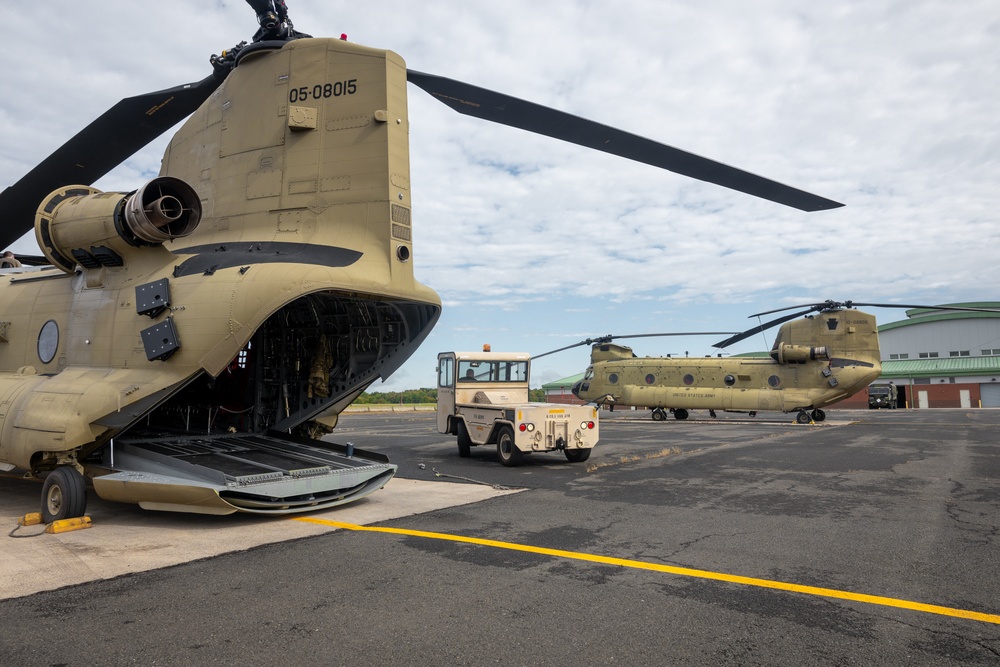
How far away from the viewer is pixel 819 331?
2509 centimetres

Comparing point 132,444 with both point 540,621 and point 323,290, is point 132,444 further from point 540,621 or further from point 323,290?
point 540,621

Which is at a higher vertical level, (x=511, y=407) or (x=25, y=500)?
(x=511, y=407)

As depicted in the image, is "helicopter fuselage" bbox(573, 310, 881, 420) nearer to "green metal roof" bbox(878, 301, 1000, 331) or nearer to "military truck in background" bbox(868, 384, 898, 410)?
"military truck in background" bbox(868, 384, 898, 410)

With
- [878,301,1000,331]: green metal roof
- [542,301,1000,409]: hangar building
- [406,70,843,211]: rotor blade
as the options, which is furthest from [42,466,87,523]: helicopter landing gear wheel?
[878,301,1000,331]: green metal roof

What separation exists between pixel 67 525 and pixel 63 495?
35cm

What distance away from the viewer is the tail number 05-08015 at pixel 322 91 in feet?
26.7

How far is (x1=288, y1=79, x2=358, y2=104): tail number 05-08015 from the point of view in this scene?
814cm

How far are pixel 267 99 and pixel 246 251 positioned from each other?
227cm

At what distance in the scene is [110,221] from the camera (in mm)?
7719

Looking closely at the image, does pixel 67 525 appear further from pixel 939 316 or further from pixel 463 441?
pixel 939 316

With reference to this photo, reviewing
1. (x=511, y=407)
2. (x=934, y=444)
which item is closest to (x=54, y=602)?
(x=511, y=407)

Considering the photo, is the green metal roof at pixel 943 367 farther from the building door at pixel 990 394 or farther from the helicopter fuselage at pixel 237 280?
the helicopter fuselage at pixel 237 280

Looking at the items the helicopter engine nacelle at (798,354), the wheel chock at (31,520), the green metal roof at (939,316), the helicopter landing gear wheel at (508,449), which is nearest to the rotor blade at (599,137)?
the helicopter landing gear wheel at (508,449)

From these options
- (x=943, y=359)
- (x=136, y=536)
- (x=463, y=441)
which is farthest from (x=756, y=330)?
(x=943, y=359)
